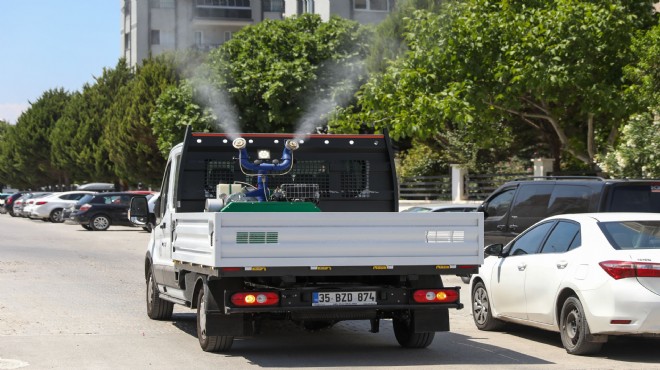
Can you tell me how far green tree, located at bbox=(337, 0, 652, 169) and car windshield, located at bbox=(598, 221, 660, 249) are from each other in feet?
55.5

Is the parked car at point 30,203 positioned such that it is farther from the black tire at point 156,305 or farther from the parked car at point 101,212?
the black tire at point 156,305

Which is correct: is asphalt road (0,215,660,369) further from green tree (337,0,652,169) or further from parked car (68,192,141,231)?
parked car (68,192,141,231)

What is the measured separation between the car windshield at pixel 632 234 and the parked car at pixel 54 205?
4895 centimetres

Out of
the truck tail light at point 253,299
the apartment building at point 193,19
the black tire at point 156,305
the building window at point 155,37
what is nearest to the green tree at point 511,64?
the black tire at point 156,305

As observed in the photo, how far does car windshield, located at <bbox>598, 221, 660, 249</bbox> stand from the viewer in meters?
11.1

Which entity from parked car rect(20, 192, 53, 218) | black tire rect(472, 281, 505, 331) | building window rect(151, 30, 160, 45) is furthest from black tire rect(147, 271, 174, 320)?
building window rect(151, 30, 160, 45)

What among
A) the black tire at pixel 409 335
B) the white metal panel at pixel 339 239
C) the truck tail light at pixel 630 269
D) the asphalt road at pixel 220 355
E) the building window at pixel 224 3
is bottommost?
the asphalt road at pixel 220 355

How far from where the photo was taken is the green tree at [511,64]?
28516 mm

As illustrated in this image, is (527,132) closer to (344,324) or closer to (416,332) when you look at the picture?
(344,324)

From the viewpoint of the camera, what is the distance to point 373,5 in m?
74.4

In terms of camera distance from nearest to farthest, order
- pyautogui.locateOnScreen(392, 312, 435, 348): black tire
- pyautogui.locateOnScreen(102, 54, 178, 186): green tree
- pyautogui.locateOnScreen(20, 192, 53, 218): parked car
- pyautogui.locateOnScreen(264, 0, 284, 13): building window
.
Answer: pyautogui.locateOnScreen(392, 312, 435, 348): black tire
pyautogui.locateOnScreen(20, 192, 53, 218): parked car
pyautogui.locateOnScreen(102, 54, 178, 186): green tree
pyautogui.locateOnScreen(264, 0, 284, 13): building window

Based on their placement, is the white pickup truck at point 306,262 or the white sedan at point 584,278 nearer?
the white pickup truck at point 306,262

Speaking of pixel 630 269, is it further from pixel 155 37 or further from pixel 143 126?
pixel 155 37

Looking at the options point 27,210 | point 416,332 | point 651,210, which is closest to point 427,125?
point 651,210
